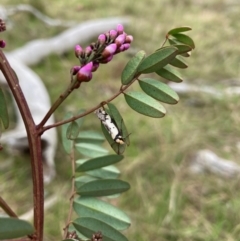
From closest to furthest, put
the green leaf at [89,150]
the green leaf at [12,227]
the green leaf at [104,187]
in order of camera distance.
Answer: the green leaf at [12,227]
the green leaf at [104,187]
the green leaf at [89,150]

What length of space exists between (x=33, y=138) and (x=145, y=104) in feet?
0.35

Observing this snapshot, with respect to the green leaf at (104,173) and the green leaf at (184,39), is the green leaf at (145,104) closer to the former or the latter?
the green leaf at (184,39)

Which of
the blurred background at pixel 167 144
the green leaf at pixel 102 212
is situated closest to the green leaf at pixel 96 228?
the green leaf at pixel 102 212

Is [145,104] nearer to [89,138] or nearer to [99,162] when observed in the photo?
[99,162]

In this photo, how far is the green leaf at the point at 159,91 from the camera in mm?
444

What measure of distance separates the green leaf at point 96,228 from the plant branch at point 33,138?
0.26ft

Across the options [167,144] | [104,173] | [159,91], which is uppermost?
[159,91]

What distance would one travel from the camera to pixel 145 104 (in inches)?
17.4

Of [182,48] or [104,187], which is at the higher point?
[182,48]

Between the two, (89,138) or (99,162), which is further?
(89,138)

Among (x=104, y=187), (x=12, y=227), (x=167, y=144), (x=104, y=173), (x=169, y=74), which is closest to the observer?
(x=12, y=227)

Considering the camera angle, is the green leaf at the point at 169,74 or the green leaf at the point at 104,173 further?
the green leaf at the point at 104,173

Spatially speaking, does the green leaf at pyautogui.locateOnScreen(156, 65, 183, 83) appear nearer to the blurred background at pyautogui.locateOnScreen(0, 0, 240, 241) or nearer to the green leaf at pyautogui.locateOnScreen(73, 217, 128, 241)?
the green leaf at pyautogui.locateOnScreen(73, 217, 128, 241)

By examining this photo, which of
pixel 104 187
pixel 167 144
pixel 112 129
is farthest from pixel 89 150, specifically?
pixel 167 144
